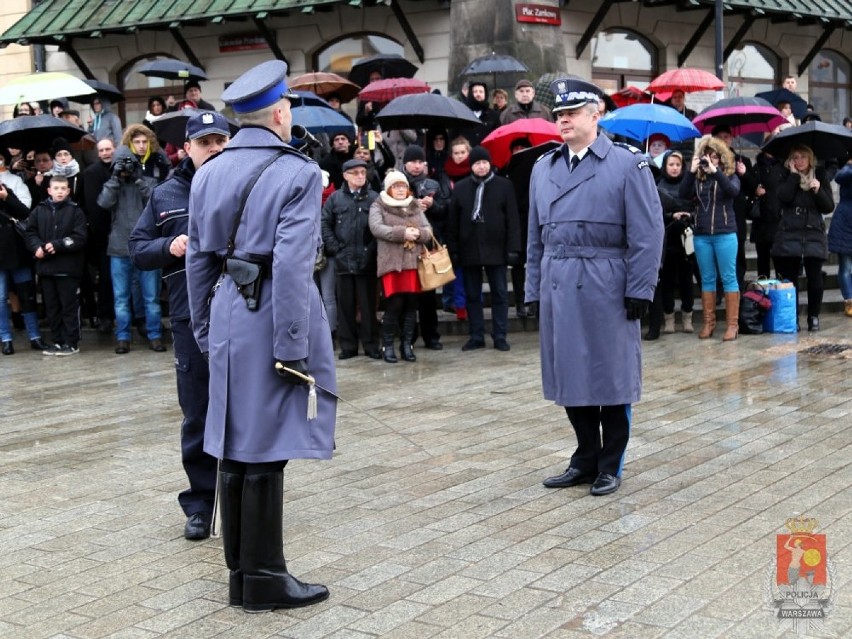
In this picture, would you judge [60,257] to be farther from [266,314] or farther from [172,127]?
[266,314]

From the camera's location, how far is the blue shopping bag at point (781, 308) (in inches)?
496

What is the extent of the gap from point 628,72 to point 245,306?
16786 millimetres

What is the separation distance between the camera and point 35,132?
13.5 m

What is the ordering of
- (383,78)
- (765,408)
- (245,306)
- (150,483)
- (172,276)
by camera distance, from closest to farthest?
(245,306)
(172,276)
(150,483)
(765,408)
(383,78)

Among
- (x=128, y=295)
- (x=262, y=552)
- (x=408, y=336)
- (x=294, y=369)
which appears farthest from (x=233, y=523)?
(x=128, y=295)

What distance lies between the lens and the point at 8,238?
1247cm

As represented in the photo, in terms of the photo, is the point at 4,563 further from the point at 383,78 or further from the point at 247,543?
the point at 383,78

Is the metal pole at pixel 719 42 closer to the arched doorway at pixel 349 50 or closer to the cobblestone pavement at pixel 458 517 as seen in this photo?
the arched doorway at pixel 349 50

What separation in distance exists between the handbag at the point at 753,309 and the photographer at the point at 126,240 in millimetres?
6055

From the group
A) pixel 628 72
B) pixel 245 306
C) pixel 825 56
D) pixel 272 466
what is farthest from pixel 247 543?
pixel 825 56

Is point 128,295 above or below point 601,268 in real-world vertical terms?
below

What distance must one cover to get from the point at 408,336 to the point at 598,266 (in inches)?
214

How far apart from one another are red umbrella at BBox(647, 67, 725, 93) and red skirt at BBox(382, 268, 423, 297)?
576 cm

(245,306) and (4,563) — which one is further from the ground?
(245,306)
